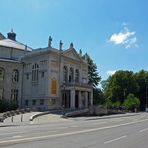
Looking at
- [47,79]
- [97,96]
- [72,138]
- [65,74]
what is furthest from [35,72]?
[72,138]

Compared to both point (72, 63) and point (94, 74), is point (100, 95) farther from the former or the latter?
point (72, 63)

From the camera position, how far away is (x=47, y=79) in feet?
215

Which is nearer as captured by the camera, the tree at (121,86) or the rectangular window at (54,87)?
the rectangular window at (54,87)

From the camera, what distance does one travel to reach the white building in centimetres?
6600

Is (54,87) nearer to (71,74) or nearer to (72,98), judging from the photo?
(72,98)

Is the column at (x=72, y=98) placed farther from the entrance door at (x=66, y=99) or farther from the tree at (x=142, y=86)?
the tree at (x=142, y=86)

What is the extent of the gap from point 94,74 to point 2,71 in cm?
3574

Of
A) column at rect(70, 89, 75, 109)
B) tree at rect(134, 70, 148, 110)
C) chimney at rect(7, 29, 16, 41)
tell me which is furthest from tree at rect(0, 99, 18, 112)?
tree at rect(134, 70, 148, 110)

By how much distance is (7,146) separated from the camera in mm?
13008

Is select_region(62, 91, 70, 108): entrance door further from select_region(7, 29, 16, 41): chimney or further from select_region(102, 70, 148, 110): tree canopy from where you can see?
select_region(102, 70, 148, 110): tree canopy

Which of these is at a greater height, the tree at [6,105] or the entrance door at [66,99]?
the entrance door at [66,99]

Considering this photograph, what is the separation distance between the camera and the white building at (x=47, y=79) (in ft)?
217

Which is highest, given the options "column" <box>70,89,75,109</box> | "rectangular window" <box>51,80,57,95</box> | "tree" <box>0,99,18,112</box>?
"rectangular window" <box>51,80,57,95</box>

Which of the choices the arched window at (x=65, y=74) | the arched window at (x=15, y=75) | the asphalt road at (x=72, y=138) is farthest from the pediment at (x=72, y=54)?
the asphalt road at (x=72, y=138)
